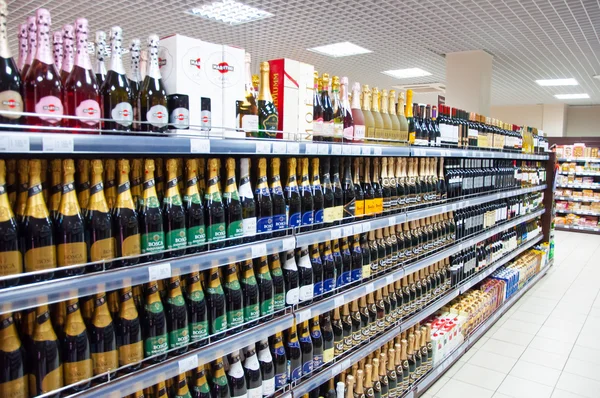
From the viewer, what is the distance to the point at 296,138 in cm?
215

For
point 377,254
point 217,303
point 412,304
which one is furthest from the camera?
point 412,304

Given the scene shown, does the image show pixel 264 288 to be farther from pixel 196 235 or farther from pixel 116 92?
pixel 116 92

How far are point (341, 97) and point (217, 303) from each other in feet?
4.57

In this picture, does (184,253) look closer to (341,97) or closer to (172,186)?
(172,186)

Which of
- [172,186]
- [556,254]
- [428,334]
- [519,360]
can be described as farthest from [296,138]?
[556,254]

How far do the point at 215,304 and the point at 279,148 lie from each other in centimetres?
72

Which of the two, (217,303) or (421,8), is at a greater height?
(421,8)

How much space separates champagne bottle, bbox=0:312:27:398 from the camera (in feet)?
4.16

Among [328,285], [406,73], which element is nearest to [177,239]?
[328,285]

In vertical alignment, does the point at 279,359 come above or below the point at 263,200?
below

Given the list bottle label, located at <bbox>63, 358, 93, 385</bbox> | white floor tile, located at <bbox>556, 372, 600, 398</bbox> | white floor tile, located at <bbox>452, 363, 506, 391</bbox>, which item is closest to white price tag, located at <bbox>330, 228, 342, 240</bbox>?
bottle label, located at <bbox>63, 358, 93, 385</bbox>

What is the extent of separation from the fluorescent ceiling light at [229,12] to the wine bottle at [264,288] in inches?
135

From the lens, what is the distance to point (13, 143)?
1107 millimetres

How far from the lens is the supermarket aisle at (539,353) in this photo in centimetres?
339
